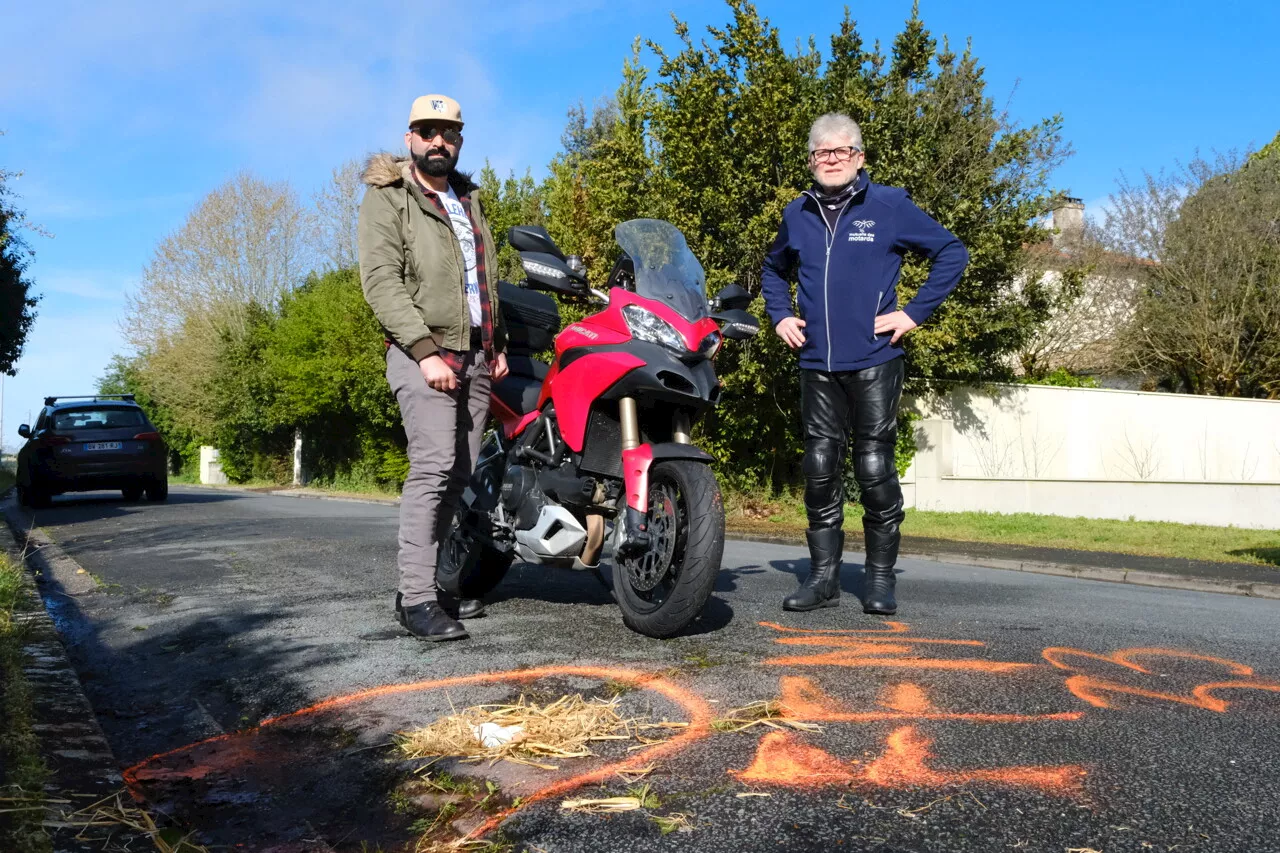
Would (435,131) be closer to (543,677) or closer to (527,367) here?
(527,367)

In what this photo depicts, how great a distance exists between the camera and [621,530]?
416cm

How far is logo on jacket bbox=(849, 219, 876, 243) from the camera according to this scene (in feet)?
16.2

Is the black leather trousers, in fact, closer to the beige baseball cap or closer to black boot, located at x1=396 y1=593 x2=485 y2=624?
black boot, located at x1=396 y1=593 x2=485 y2=624

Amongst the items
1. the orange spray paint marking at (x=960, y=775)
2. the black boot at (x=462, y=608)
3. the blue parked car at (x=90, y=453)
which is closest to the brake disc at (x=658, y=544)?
the black boot at (x=462, y=608)

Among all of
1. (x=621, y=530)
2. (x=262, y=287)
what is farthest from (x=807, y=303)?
(x=262, y=287)

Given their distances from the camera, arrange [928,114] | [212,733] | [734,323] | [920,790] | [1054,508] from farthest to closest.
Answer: [1054,508]
[928,114]
[734,323]
[212,733]
[920,790]

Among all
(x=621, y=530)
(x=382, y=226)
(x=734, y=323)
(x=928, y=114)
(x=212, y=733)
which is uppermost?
(x=928, y=114)

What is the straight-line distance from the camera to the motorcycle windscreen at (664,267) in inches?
175

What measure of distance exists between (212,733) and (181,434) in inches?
1982

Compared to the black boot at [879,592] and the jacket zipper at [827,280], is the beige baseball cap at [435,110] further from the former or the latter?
the black boot at [879,592]

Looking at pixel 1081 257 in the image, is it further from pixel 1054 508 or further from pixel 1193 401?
pixel 1054 508

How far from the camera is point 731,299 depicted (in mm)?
4738

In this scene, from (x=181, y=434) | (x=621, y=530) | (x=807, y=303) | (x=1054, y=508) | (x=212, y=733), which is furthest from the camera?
(x=181, y=434)

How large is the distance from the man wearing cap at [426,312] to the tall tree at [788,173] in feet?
34.0
